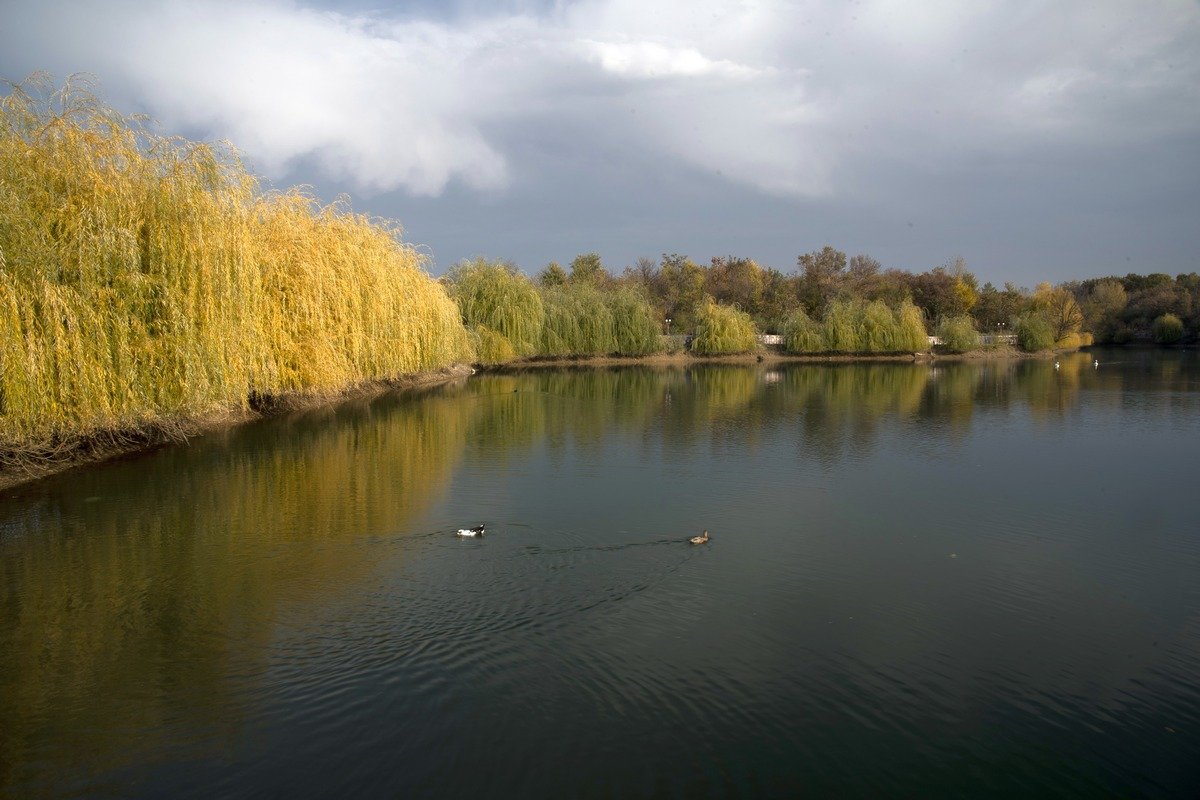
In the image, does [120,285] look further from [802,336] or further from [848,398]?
[802,336]

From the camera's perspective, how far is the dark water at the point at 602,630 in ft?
17.2

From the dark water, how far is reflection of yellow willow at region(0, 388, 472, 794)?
0.13ft

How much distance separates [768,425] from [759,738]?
14845 mm

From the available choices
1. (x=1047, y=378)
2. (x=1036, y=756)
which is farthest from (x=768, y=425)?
(x=1047, y=378)

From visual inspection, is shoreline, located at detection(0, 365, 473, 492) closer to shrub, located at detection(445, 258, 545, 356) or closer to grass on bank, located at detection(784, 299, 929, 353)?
shrub, located at detection(445, 258, 545, 356)

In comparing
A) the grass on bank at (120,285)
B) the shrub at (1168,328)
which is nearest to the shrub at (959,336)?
the shrub at (1168,328)

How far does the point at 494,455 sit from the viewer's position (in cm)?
1588

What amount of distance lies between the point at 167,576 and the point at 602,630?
15.4 feet

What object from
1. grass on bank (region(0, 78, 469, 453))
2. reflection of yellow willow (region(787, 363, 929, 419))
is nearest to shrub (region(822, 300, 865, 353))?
reflection of yellow willow (region(787, 363, 929, 419))

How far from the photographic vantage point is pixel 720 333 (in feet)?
166

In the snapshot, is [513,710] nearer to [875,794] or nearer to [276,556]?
[875,794]

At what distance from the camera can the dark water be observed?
17.2 feet

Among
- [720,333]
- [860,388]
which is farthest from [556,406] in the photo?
[720,333]

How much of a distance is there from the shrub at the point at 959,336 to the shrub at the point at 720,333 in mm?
13631
